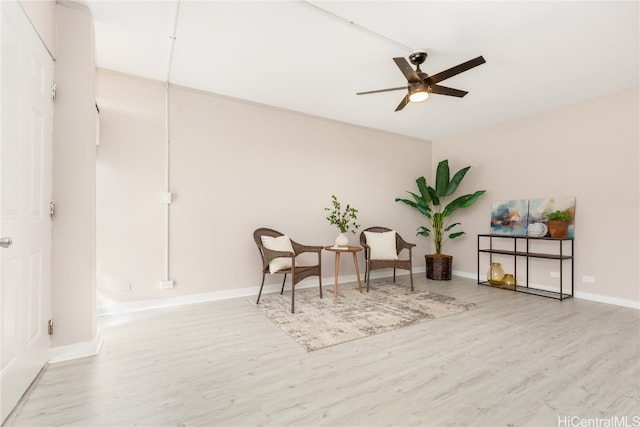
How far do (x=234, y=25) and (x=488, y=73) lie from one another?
2.65 metres

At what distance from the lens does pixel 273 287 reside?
13.5 feet

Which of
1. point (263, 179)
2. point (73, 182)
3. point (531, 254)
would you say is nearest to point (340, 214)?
point (263, 179)

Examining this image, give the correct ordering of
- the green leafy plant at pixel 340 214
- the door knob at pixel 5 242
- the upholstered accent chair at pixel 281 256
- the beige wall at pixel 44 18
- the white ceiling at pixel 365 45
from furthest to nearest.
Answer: the green leafy plant at pixel 340 214 → the upholstered accent chair at pixel 281 256 → the white ceiling at pixel 365 45 → the beige wall at pixel 44 18 → the door knob at pixel 5 242

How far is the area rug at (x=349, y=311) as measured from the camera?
104 inches

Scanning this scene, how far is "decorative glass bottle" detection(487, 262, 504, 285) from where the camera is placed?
4.56 meters

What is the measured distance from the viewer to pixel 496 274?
457cm

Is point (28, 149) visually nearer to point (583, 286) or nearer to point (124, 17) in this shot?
point (124, 17)

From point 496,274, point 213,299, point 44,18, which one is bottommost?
point 213,299

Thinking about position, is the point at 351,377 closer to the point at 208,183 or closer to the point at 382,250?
the point at 382,250

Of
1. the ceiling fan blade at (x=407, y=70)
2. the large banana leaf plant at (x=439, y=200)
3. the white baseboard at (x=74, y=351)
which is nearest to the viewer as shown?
the white baseboard at (x=74, y=351)

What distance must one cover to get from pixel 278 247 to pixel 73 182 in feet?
7.00

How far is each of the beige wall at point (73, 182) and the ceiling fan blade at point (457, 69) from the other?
112 inches

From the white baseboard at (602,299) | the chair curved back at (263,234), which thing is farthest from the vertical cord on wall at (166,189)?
the white baseboard at (602,299)

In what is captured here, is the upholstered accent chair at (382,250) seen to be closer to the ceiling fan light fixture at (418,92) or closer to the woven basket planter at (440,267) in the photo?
the woven basket planter at (440,267)
